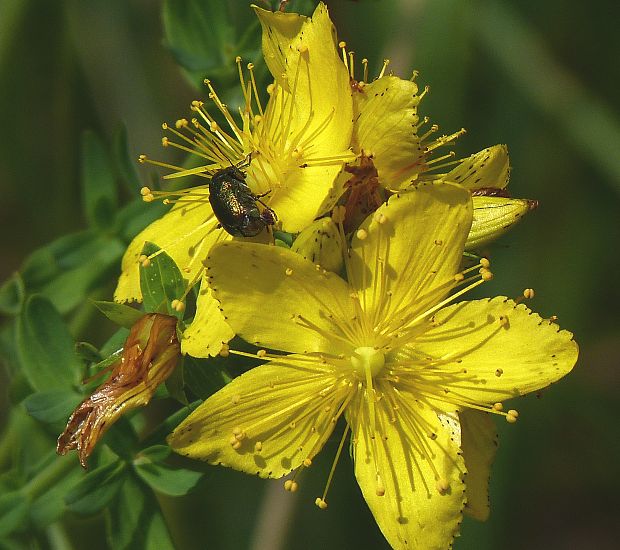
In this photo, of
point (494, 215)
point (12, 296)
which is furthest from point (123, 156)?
point (494, 215)

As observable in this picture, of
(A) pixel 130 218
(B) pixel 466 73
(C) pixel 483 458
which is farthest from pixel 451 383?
(B) pixel 466 73

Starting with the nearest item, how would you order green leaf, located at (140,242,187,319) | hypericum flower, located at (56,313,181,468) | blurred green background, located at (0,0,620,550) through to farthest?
hypericum flower, located at (56,313,181,468) → green leaf, located at (140,242,187,319) → blurred green background, located at (0,0,620,550)

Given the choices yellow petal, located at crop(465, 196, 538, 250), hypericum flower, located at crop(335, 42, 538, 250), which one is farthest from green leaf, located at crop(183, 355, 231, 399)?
yellow petal, located at crop(465, 196, 538, 250)

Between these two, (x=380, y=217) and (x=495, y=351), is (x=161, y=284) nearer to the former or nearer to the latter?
(x=380, y=217)

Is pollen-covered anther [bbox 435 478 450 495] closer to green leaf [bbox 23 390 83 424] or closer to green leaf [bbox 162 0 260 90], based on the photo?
green leaf [bbox 23 390 83 424]

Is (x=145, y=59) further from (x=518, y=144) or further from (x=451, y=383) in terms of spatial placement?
(x=451, y=383)

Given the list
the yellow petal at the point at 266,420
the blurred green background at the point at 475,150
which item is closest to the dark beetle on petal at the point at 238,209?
the yellow petal at the point at 266,420
